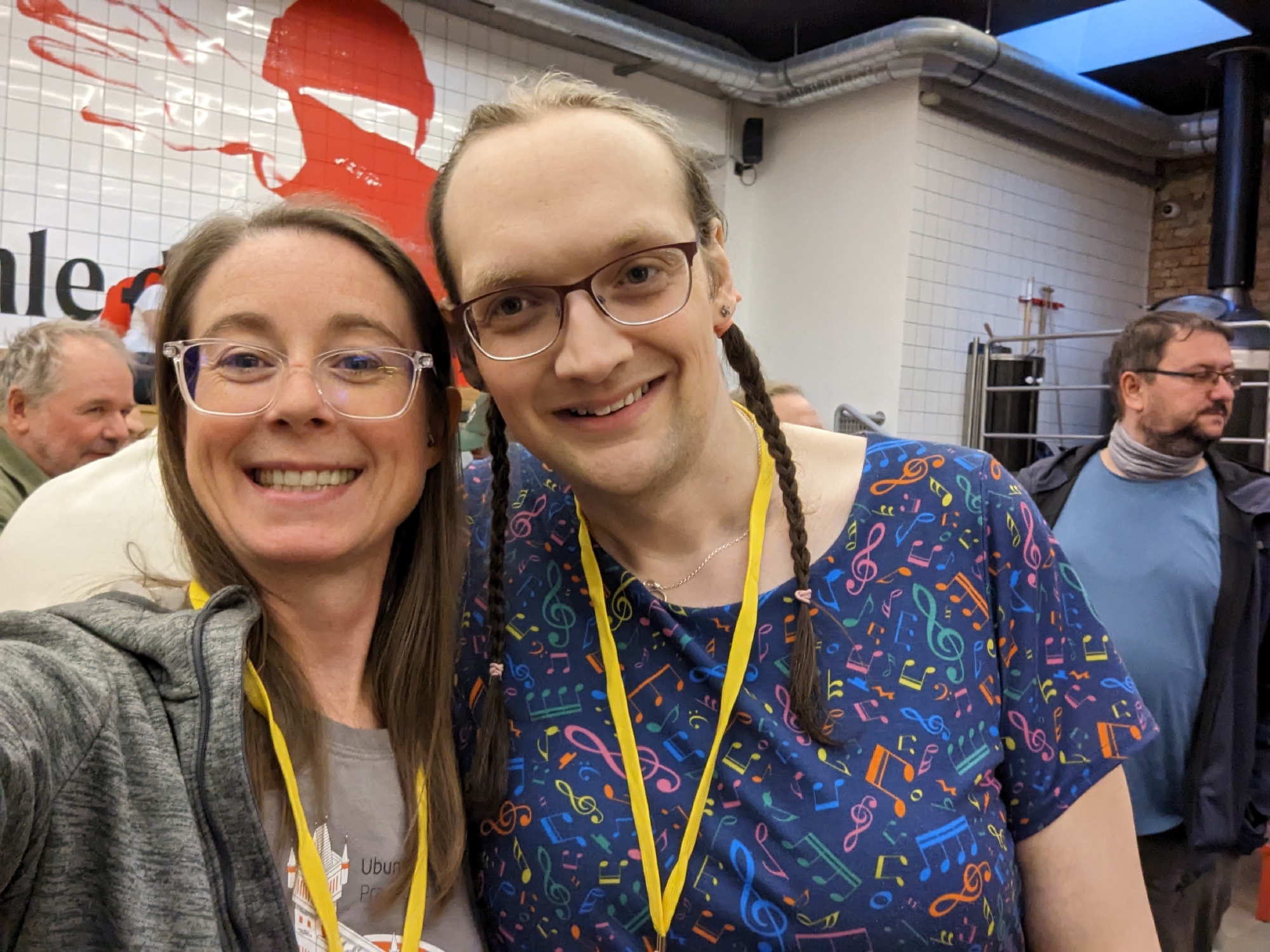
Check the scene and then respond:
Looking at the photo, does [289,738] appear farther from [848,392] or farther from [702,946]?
[848,392]

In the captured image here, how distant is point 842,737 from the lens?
1.07 metres

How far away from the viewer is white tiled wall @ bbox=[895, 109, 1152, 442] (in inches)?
209

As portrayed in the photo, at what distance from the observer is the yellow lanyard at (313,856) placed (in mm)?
951

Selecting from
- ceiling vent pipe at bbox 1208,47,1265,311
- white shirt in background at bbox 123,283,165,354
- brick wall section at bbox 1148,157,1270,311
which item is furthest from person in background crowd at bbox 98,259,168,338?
brick wall section at bbox 1148,157,1270,311

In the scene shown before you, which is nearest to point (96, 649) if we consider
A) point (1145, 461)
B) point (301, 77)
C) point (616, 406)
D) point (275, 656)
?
point (275, 656)

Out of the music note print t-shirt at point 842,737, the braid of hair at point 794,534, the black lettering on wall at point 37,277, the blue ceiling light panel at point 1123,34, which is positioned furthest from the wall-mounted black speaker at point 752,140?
the music note print t-shirt at point 842,737

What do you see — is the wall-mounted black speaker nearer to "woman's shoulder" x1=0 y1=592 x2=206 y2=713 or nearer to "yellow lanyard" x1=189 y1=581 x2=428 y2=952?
"yellow lanyard" x1=189 y1=581 x2=428 y2=952

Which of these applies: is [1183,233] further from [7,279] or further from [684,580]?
[7,279]

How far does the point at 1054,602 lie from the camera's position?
3.85 feet

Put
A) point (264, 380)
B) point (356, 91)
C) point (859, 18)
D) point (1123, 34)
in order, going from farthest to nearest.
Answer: point (1123, 34), point (859, 18), point (356, 91), point (264, 380)

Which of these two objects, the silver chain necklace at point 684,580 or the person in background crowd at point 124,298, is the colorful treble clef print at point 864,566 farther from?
the person in background crowd at point 124,298

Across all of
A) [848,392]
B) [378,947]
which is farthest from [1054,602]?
[848,392]

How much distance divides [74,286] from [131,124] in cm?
69

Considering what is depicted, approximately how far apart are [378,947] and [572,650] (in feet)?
1.27
